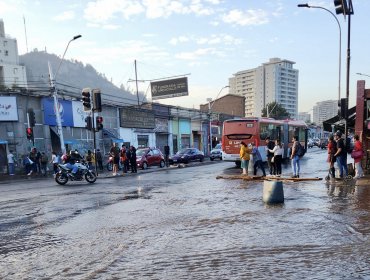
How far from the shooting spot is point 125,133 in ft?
117

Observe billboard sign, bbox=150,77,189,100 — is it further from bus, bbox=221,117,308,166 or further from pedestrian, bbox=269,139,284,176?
pedestrian, bbox=269,139,284,176

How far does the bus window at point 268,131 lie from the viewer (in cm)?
2321

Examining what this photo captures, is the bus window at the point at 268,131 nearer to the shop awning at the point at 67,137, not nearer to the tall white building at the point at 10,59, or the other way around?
the shop awning at the point at 67,137

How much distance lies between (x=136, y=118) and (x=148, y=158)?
36.4 ft

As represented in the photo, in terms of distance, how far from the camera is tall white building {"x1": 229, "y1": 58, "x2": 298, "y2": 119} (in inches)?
3519

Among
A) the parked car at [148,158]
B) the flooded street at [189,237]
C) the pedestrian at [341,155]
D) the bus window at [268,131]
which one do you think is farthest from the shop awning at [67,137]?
the pedestrian at [341,155]

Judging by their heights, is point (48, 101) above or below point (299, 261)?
above

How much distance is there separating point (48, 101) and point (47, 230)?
2151cm

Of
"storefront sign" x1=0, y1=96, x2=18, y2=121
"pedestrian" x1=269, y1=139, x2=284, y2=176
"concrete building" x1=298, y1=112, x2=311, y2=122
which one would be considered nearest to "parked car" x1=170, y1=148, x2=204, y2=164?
"storefront sign" x1=0, y1=96, x2=18, y2=121

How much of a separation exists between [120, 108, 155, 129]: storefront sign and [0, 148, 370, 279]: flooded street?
2433cm

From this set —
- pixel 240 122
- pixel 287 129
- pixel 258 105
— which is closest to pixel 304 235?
pixel 240 122

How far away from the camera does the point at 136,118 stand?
3734 cm

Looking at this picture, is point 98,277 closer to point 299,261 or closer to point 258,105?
point 299,261

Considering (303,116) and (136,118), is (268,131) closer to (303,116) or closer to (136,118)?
(136,118)
